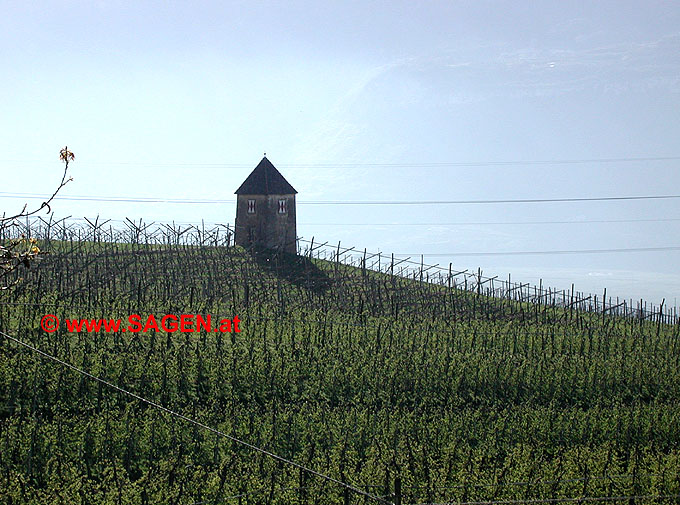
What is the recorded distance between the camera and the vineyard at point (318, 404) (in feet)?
50.9

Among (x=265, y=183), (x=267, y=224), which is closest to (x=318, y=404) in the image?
(x=267, y=224)

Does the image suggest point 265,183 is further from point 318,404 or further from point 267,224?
point 318,404

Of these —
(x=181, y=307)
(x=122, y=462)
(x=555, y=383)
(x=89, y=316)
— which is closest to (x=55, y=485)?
(x=122, y=462)

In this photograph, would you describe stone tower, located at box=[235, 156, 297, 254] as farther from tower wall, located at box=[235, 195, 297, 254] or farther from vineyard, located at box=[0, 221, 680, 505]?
vineyard, located at box=[0, 221, 680, 505]

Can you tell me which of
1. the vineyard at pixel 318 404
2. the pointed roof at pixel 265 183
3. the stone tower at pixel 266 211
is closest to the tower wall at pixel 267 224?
the stone tower at pixel 266 211

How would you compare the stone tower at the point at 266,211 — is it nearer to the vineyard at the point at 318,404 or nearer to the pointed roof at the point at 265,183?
the pointed roof at the point at 265,183

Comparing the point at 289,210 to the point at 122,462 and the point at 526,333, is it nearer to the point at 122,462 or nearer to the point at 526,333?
the point at 526,333

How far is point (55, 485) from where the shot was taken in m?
14.5

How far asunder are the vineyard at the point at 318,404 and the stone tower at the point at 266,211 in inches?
453

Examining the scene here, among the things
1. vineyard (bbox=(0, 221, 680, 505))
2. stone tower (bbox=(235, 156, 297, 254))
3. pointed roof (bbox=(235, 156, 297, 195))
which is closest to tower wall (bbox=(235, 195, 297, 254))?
stone tower (bbox=(235, 156, 297, 254))

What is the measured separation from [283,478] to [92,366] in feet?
23.4

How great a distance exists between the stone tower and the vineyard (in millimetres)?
11517

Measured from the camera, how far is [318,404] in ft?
65.8

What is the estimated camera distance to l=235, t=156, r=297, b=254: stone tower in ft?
146
